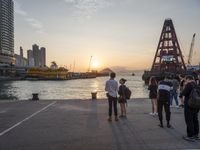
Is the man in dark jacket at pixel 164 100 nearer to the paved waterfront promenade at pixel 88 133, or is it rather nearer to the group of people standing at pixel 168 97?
the group of people standing at pixel 168 97

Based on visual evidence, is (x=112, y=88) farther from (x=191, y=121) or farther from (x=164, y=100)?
(x=191, y=121)

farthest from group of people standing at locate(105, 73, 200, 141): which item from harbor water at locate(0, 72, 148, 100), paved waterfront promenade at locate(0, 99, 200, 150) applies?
harbor water at locate(0, 72, 148, 100)

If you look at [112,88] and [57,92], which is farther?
[57,92]

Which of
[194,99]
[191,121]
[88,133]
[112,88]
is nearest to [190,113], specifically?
[191,121]

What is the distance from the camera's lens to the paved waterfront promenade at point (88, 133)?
339 inches

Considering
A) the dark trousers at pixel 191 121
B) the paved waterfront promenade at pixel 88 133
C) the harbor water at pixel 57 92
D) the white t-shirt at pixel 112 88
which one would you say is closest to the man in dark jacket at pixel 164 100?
the paved waterfront promenade at pixel 88 133

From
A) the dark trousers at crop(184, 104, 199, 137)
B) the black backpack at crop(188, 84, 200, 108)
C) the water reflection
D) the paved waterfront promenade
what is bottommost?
the water reflection

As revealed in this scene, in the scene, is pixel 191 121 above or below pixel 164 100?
below

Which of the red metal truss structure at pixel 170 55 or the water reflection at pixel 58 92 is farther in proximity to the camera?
the red metal truss structure at pixel 170 55

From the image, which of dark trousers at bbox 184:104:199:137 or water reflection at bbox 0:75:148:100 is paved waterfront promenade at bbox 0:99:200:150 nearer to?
dark trousers at bbox 184:104:199:137

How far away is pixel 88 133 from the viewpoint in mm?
10414

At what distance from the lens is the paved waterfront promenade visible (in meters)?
8.61

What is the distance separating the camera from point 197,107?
9211 mm

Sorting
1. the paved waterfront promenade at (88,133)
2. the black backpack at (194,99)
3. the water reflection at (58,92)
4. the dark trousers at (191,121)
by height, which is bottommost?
the water reflection at (58,92)
